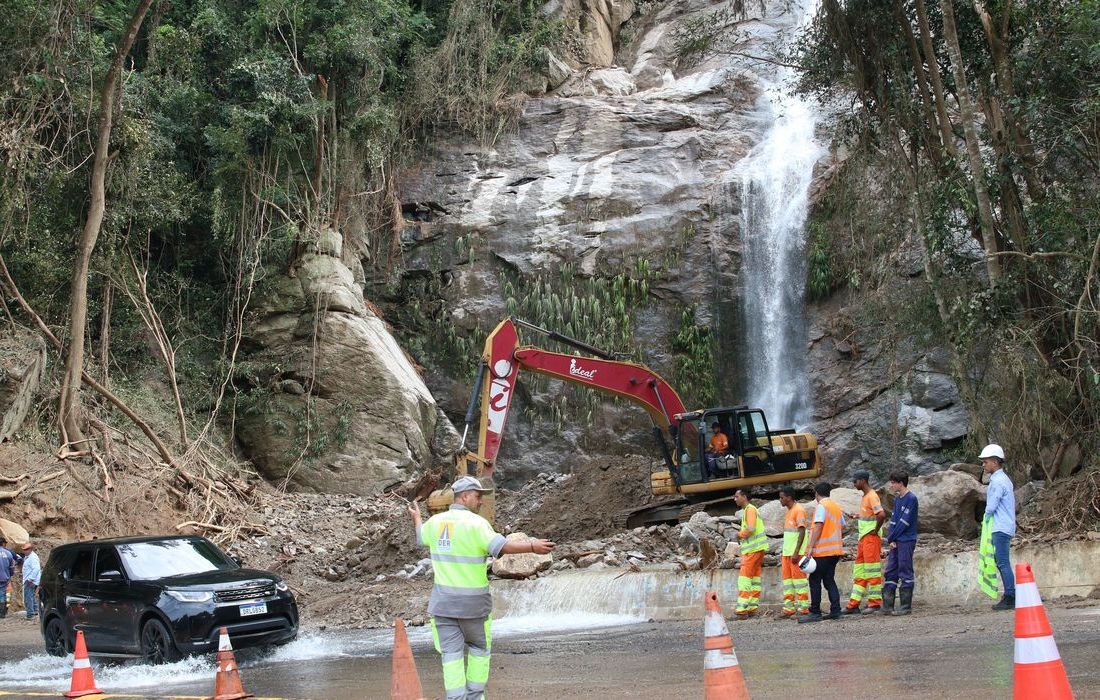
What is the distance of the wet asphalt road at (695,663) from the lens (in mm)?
7207

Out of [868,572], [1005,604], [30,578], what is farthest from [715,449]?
[30,578]

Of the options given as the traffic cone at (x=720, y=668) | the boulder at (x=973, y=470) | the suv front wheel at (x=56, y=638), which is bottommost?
the suv front wheel at (x=56, y=638)

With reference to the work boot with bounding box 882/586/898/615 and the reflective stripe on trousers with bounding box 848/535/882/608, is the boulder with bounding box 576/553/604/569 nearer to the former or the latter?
the reflective stripe on trousers with bounding box 848/535/882/608

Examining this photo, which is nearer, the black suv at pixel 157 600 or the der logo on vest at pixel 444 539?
the der logo on vest at pixel 444 539

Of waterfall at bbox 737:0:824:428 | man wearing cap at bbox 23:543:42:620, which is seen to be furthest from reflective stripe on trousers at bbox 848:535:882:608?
waterfall at bbox 737:0:824:428

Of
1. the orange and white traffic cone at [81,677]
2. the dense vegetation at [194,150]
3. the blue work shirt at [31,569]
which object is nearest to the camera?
the orange and white traffic cone at [81,677]

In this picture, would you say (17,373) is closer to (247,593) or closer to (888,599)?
(247,593)

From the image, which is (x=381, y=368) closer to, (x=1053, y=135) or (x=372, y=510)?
(x=372, y=510)

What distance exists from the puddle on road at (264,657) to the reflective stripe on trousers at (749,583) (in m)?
1.84

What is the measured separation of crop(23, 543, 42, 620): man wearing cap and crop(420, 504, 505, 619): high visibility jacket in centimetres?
1343

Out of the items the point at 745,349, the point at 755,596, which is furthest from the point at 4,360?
the point at 745,349

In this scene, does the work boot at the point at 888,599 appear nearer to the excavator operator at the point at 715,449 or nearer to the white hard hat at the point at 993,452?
the white hard hat at the point at 993,452

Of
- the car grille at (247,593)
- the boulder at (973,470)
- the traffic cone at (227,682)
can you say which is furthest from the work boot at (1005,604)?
the boulder at (973,470)

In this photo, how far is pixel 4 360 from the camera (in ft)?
68.4
